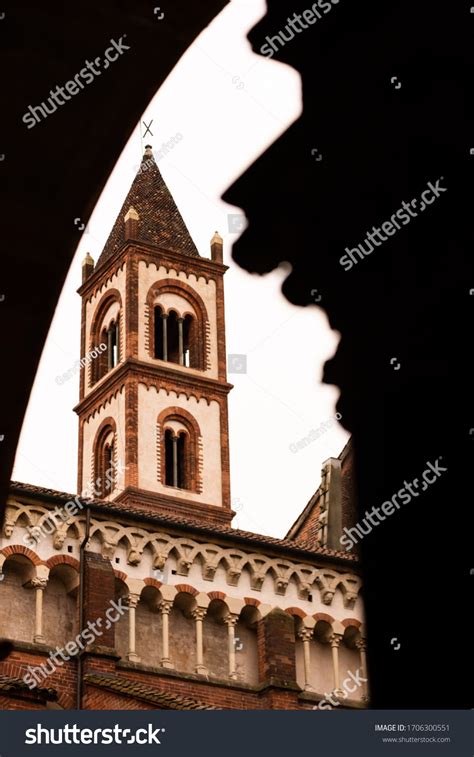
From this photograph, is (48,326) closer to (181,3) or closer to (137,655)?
(181,3)

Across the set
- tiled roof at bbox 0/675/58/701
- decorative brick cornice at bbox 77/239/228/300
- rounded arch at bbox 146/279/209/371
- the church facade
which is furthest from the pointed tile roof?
tiled roof at bbox 0/675/58/701

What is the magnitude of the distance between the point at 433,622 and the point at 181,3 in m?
1.39

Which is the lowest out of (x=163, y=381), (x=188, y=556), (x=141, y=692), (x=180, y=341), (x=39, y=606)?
(x=141, y=692)

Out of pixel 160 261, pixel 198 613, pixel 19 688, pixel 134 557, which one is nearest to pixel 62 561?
pixel 134 557

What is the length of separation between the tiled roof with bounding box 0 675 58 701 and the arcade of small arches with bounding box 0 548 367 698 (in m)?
1.47

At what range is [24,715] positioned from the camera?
4188 millimetres

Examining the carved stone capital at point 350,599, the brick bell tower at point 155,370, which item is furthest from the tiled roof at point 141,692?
the brick bell tower at point 155,370

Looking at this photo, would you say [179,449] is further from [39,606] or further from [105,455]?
[39,606]

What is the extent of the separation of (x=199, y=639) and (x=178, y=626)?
1.44ft

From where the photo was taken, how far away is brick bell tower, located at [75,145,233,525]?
129 feet

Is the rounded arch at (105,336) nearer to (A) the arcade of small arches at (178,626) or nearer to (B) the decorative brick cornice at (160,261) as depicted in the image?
(B) the decorative brick cornice at (160,261)

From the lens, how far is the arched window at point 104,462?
40406 mm

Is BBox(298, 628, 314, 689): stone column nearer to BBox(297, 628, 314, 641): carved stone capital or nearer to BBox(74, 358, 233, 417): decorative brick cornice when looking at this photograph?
BBox(297, 628, 314, 641): carved stone capital

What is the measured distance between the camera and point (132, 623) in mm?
23344
